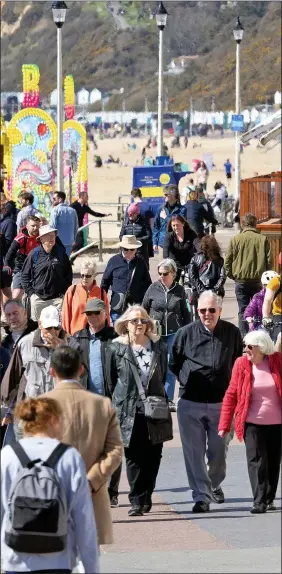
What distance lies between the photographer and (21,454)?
19.7 feet

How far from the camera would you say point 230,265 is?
1581 cm

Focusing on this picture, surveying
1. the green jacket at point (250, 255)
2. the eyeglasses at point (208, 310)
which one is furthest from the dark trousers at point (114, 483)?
the green jacket at point (250, 255)

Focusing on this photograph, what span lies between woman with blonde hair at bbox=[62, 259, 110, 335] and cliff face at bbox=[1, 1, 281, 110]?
4.51 m

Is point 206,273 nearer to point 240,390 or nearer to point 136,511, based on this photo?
point 136,511

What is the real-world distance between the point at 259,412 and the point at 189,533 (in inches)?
36.5

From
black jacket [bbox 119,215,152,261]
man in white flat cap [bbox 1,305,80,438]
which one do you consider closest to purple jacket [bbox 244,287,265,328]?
man in white flat cap [bbox 1,305,80,438]

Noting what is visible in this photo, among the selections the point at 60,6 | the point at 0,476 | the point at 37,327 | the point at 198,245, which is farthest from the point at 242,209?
the point at 0,476

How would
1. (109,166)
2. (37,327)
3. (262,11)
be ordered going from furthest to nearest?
(109,166), (262,11), (37,327)

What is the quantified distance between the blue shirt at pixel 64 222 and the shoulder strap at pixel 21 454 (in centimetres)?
1338

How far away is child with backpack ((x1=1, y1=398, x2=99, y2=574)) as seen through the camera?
234 inches

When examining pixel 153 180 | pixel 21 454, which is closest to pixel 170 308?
pixel 21 454

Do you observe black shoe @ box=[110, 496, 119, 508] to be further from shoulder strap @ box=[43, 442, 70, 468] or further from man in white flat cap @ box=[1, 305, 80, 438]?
shoulder strap @ box=[43, 442, 70, 468]

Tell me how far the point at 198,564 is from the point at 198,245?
8.51 meters

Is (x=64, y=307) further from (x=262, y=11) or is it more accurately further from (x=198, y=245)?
(x=262, y=11)
